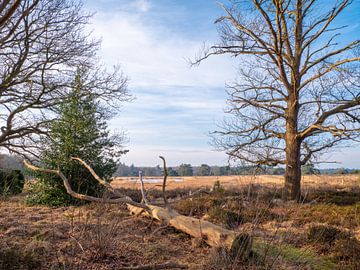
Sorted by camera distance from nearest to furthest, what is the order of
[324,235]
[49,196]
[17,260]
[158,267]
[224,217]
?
1. [17,260]
2. [158,267]
3. [324,235]
4. [224,217]
5. [49,196]

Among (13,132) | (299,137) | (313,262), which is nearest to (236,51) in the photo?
(299,137)

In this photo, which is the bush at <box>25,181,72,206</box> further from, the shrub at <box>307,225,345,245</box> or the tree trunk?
the shrub at <box>307,225,345,245</box>

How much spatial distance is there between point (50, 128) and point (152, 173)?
6.77 meters

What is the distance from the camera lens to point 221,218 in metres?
8.20

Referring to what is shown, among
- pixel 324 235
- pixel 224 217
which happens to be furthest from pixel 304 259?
pixel 224 217

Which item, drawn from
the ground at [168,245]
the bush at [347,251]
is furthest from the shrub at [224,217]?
the bush at [347,251]

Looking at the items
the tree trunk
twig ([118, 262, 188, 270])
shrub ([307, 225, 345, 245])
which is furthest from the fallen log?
shrub ([307, 225, 345, 245])

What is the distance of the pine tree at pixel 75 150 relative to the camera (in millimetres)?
11930

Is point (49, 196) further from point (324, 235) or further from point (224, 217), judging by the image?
point (324, 235)

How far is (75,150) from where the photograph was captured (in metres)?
12.3

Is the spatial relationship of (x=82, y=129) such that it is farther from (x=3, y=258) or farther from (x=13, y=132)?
(x=3, y=258)

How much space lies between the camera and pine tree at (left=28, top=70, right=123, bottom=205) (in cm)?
1193

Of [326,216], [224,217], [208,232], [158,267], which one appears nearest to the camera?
[158,267]

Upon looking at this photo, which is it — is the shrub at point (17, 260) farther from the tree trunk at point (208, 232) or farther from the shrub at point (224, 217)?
the shrub at point (224, 217)
